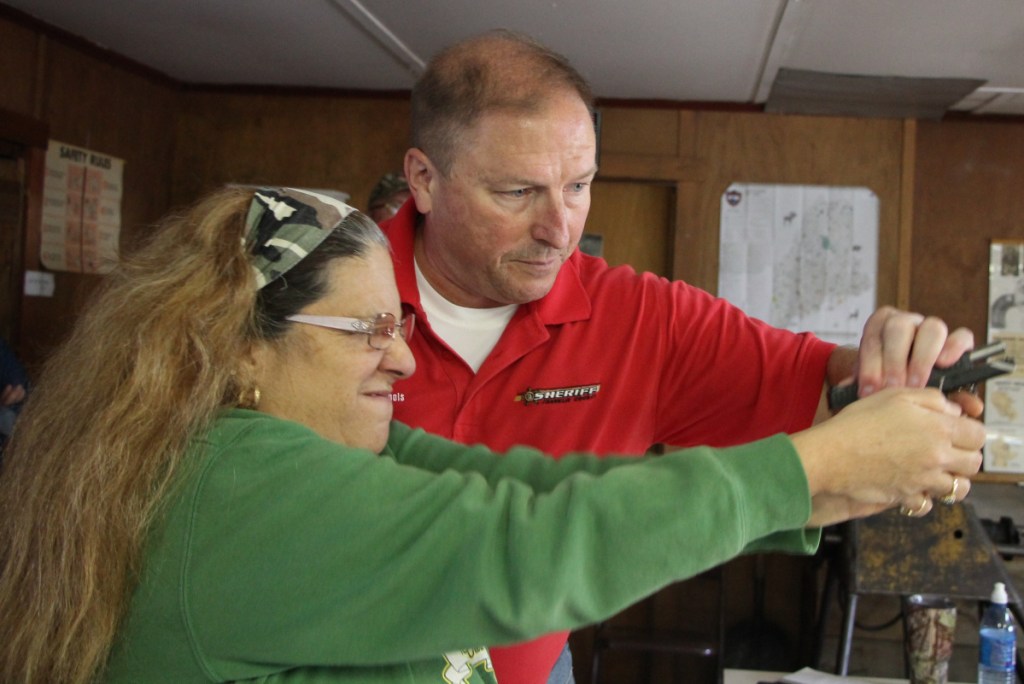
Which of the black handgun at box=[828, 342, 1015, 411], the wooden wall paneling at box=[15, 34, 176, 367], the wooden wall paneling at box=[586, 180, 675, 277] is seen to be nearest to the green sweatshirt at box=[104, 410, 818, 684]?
the black handgun at box=[828, 342, 1015, 411]

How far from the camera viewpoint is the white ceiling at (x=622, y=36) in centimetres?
326

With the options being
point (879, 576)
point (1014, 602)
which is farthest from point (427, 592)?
point (1014, 602)

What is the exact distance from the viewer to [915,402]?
38.0 inches

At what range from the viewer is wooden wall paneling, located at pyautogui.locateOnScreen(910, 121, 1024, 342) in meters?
4.53

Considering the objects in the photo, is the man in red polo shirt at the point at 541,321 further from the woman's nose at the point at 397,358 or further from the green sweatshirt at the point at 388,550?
the green sweatshirt at the point at 388,550

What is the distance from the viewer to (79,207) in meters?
4.16

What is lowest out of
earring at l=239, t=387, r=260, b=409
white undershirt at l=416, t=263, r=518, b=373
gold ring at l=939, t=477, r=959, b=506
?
gold ring at l=939, t=477, r=959, b=506

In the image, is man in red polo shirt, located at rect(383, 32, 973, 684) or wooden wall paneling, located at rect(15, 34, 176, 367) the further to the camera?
wooden wall paneling, located at rect(15, 34, 176, 367)

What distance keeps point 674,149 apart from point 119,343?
388 cm

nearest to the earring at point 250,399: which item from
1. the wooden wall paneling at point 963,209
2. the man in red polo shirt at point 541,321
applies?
the man in red polo shirt at point 541,321

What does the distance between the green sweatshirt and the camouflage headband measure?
0.18 meters

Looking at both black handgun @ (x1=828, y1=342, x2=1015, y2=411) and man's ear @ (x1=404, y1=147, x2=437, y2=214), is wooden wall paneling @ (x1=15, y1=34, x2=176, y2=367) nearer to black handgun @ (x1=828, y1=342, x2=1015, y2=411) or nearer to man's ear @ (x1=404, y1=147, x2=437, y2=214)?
man's ear @ (x1=404, y1=147, x2=437, y2=214)

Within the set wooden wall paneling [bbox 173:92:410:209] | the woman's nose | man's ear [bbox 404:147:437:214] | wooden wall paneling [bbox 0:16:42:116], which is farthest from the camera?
wooden wall paneling [bbox 173:92:410:209]

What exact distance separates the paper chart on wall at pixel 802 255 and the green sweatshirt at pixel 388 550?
148 inches
